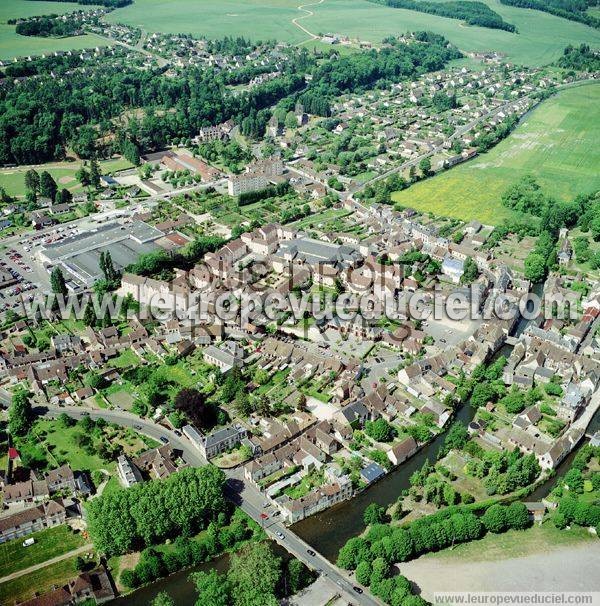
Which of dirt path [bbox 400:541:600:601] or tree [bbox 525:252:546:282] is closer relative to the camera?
dirt path [bbox 400:541:600:601]

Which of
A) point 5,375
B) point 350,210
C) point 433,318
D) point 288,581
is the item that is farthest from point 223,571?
point 350,210

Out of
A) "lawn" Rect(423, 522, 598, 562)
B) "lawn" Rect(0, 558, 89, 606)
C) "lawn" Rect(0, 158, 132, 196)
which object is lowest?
"lawn" Rect(0, 558, 89, 606)

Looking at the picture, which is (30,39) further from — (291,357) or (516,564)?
(516,564)

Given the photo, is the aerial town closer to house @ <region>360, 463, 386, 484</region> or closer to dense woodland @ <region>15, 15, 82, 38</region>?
house @ <region>360, 463, 386, 484</region>

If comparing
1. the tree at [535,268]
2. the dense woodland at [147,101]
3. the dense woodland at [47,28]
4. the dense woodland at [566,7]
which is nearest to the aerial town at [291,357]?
the tree at [535,268]

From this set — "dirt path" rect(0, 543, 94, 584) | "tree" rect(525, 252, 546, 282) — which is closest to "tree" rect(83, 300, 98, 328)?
"dirt path" rect(0, 543, 94, 584)

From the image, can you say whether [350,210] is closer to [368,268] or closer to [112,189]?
[368,268]
